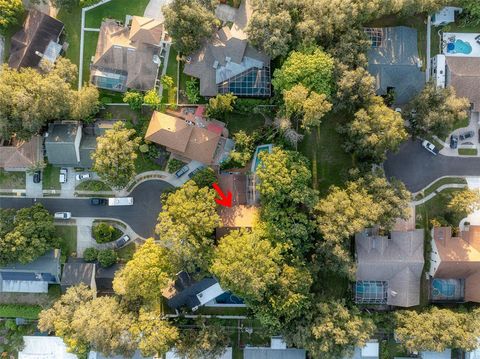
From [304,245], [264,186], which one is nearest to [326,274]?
[304,245]

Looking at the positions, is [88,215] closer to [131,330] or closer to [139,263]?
[139,263]

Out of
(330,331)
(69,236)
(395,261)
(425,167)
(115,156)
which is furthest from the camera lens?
(69,236)

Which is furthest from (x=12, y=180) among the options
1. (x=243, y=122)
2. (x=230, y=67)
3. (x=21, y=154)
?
(x=230, y=67)

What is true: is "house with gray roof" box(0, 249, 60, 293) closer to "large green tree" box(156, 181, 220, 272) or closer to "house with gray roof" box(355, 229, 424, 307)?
"large green tree" box(156, 181, 220, 272)

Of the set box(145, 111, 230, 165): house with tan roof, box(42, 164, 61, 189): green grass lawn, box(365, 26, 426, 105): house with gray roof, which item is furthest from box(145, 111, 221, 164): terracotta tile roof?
box(365, 26, 426, 105): house with gray roof

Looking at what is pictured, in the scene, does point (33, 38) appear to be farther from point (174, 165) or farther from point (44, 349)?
point (44, 349)
